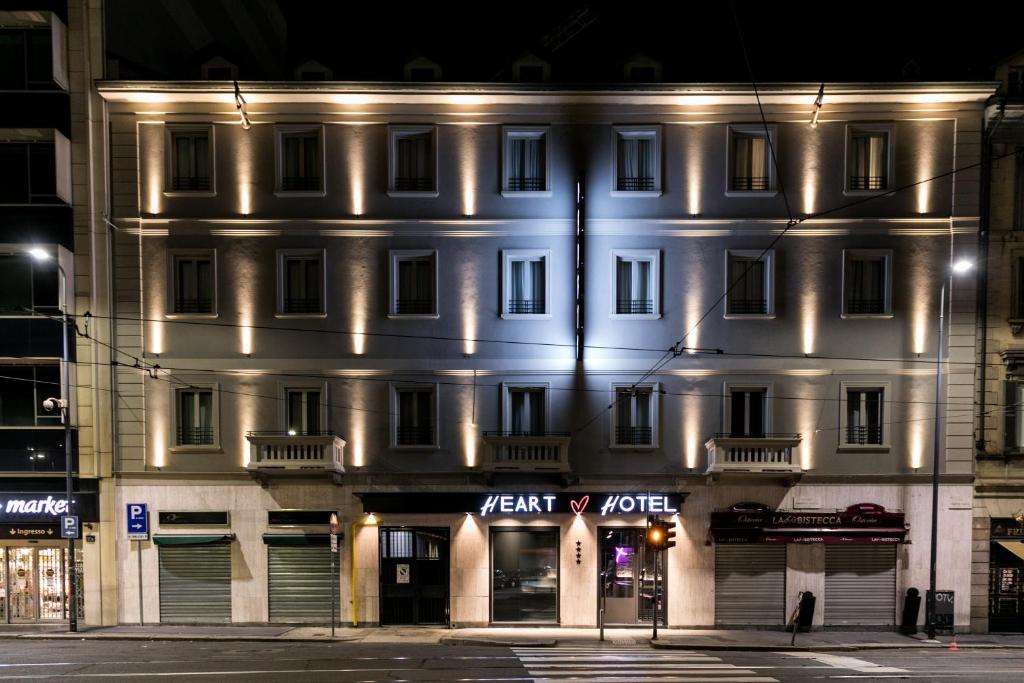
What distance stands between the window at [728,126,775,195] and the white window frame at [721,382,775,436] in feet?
19.7

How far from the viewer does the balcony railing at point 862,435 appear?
19.3 metres

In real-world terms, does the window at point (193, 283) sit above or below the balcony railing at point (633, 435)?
above

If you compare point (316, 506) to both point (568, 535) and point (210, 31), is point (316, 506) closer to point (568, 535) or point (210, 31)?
point (568, 535)

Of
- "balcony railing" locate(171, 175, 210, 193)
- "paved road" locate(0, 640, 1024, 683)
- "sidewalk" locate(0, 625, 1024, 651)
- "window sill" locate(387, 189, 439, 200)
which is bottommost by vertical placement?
"sidewalk" locate(0, 625, 1024, 651)

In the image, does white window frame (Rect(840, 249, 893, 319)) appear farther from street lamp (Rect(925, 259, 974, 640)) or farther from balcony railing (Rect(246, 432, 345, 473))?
balcony railing (Rect(246, 432, 345, 473))

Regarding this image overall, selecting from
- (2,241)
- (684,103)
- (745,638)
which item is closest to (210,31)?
(2,241)

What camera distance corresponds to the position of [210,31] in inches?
945

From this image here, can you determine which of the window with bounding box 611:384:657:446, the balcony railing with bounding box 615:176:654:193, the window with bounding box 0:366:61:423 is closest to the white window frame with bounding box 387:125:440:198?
the balcony railing with bounding box 615:176:654:193

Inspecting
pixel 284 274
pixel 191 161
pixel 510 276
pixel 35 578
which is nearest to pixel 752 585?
pixel 510 276

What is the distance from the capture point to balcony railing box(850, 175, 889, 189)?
1928 centimetres

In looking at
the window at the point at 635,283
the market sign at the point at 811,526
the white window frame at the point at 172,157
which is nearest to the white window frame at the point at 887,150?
the window at the point at 635,283

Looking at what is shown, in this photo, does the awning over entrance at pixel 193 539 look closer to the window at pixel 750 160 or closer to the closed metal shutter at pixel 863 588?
the closed metal shutter at pixel 863 588

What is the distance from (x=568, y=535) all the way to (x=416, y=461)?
5.32m

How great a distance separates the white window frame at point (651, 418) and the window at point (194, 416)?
12.6m
